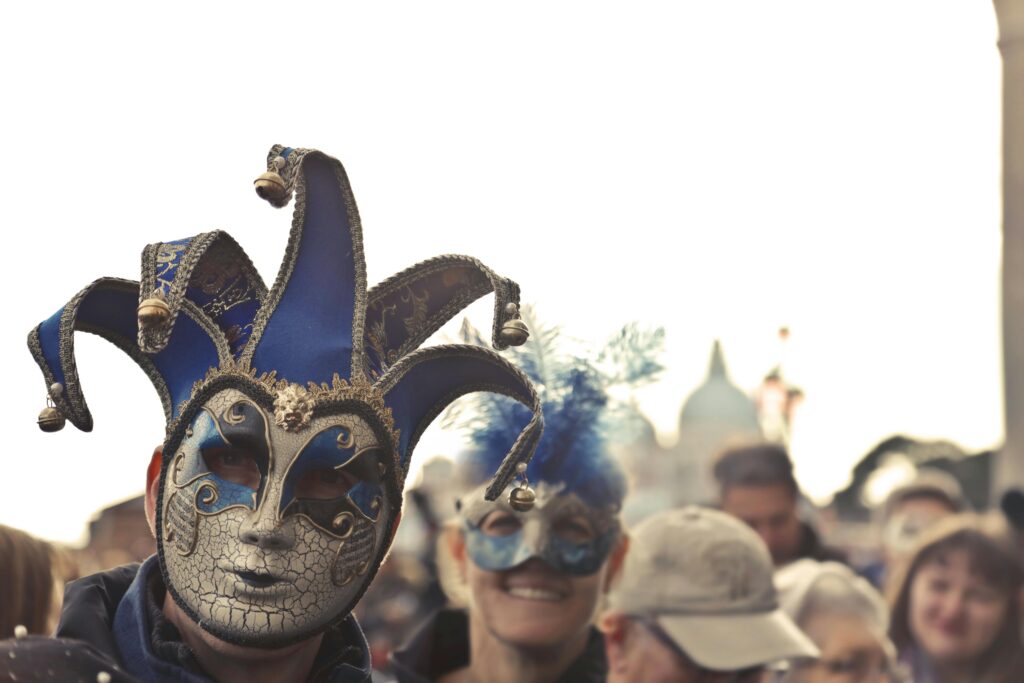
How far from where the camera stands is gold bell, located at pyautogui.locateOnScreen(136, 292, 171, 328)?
293cm

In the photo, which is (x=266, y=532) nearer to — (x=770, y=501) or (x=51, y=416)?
(x=51, y=416)

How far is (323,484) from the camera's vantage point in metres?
3.04

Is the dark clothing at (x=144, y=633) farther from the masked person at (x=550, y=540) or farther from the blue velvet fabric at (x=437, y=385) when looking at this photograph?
the masked person at (x=550, y=540)

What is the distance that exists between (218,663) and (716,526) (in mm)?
2920

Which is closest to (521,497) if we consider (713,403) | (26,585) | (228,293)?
(228,293)

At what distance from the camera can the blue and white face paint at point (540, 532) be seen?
4789 mm

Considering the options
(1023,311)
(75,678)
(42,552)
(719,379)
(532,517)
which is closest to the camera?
(75,678)

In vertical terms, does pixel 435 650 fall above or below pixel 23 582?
below

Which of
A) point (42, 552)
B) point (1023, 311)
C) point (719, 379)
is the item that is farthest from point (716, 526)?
point (719, 379)

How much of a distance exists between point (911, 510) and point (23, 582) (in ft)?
18.9

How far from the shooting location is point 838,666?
6.45 m

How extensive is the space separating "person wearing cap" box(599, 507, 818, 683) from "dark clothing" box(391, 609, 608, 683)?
135 millimetres

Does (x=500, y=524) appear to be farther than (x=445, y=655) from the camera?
No

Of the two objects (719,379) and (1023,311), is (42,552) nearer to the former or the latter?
(1023,311)
